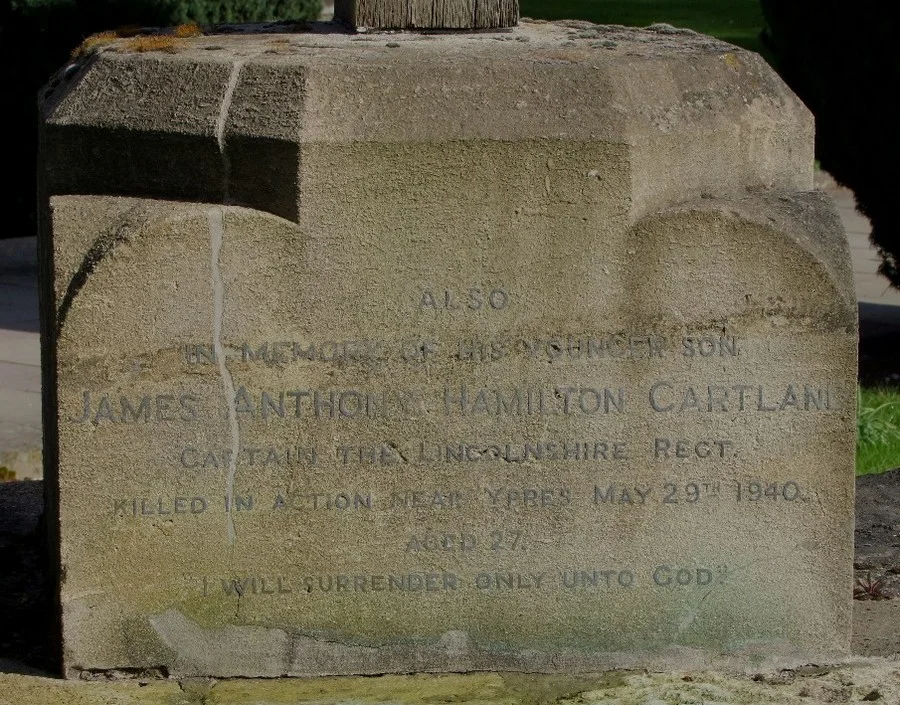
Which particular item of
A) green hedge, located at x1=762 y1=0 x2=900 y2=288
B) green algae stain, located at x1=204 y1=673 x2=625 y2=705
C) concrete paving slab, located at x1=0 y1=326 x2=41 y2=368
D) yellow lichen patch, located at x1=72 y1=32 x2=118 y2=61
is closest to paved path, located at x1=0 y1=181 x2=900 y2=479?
concrete paving slab, located at x1=0 y1=326 x2=41 y2=368

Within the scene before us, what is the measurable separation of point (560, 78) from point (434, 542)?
969mm

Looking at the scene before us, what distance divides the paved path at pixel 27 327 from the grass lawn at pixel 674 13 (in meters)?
4.45

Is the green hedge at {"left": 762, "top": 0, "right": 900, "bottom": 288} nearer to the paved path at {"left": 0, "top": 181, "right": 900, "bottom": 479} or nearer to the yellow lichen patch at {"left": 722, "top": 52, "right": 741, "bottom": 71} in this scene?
the paved path at {"left": 0, "top": 181, "right": 900, "bottom": 479}

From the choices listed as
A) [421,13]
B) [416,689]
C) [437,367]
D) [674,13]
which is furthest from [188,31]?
[674,13]

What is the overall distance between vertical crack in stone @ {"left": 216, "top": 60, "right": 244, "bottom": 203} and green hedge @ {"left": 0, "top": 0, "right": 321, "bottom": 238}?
224 inches

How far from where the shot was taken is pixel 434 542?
3412 millimetres

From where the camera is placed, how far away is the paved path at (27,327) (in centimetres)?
562

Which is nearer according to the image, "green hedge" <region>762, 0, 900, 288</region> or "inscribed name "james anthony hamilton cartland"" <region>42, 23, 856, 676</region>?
"inscribed name "james anthony hamilton cartland"" <region>42, 23, 856, 676</region>

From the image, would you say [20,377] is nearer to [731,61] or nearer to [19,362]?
[19,362]

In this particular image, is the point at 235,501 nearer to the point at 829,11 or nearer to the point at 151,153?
the point at 151,153

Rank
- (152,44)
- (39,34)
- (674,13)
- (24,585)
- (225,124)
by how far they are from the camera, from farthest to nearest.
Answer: (674,13) < (39,34) < (24,585) < (152,44) < (225,124)

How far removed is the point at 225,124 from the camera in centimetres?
329

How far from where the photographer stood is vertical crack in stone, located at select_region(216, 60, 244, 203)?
3287 mm

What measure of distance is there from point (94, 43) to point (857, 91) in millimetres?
4312
